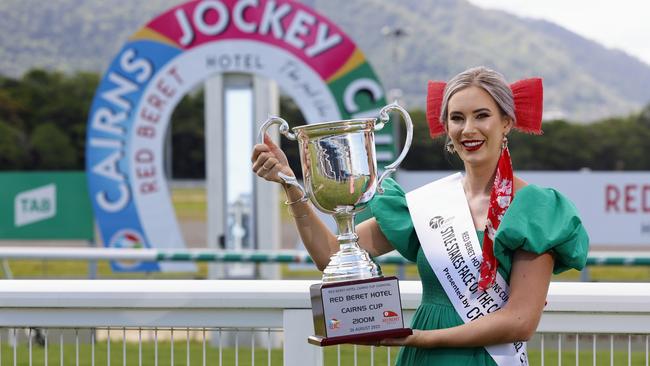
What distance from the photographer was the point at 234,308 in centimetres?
253

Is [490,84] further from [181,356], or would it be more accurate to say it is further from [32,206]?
[32,206]

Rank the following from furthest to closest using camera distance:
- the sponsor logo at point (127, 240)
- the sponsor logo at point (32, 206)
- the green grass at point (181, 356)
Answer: the sponsor logo at point (32, 206), the sponsor logo at point (127, 240), the green grass at point (181, 356)

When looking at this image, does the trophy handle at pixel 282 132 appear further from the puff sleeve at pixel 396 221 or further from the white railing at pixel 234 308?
the white railing at pixel 234 308

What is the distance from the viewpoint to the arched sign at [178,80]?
813cm

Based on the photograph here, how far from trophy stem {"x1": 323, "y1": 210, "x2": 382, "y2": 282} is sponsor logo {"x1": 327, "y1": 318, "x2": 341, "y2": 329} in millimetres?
98

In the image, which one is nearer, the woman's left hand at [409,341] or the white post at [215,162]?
the woman's left hand at [409,341]

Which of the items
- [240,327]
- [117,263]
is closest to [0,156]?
[117,263]

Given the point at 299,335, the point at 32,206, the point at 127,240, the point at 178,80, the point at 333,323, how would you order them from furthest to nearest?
the point at 32,206 < the point at 127,240 < the point at 178,80 < the point at 299,335 < the point at 333,323

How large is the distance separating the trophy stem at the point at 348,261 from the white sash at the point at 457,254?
0.58 feet

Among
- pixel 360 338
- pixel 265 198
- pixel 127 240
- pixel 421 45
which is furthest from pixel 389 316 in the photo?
pixel 421 45

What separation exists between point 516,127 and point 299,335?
2.26ft

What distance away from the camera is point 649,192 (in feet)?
32.2

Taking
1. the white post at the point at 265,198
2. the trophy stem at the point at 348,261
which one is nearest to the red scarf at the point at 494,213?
the trophy stem at the point at 348,261

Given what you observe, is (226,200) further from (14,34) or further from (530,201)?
(14,34)
